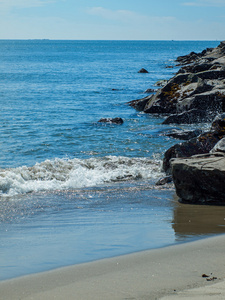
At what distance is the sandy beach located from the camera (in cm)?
405

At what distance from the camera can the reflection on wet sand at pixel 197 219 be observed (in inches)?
249

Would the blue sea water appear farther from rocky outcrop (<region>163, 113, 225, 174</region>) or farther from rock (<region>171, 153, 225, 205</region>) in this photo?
rocky outcrop (<region>163, 113, 225, 174</region>)

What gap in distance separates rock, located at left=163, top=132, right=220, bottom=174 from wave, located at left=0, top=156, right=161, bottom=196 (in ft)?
1.86

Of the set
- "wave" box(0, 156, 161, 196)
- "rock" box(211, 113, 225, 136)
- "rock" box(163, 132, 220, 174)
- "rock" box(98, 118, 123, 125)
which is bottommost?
"wave" box(0, 156, 161, 196)

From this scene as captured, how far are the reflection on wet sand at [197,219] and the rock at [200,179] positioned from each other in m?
0.24

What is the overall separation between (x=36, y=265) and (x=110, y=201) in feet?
11.7

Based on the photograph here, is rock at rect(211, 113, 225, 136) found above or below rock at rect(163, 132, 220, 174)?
above

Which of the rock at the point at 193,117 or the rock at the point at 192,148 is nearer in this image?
the rock at the point at 192,148

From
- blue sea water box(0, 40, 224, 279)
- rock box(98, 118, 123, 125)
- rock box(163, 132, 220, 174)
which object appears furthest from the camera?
rock box(98, 118, 123, 125)

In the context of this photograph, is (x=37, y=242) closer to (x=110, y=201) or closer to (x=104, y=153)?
(x=110, y=201)

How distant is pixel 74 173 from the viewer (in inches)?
428

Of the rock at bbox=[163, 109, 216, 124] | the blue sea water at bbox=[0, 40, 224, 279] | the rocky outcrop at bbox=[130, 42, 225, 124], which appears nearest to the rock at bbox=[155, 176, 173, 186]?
the blue sea water at bbox=[0, 40, 224, 279]

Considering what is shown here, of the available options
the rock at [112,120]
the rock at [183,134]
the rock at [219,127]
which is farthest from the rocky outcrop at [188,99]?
the rock at [219,127]

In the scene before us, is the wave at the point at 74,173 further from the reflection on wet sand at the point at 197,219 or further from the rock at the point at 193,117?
the rock at the point at 193,117
